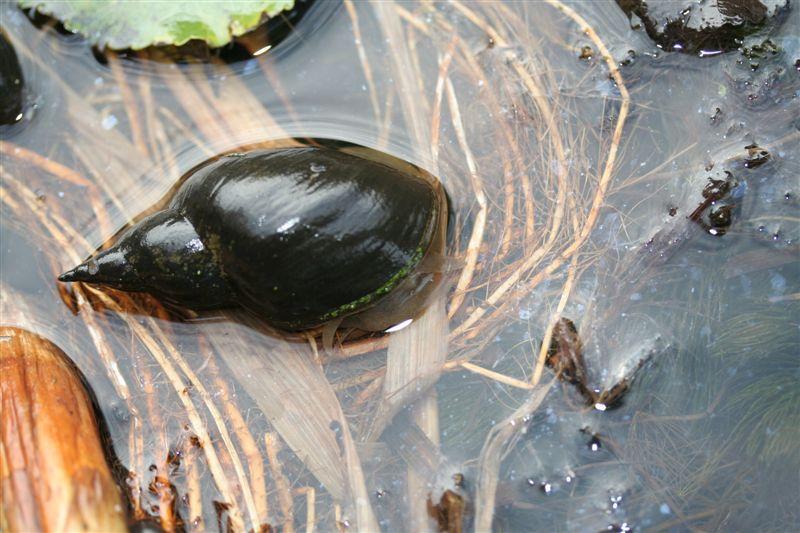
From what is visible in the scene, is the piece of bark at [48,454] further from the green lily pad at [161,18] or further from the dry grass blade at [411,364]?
the green lily pad at [161,18]

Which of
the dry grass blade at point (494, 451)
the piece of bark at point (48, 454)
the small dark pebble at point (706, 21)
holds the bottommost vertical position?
the dry grass blade at point (494, 451)

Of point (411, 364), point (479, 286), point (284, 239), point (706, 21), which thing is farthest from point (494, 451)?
point (706, 21)

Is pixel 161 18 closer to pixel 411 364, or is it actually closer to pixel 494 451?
pixel 411 364

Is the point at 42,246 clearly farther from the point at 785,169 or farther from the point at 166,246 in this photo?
the point at 785,169

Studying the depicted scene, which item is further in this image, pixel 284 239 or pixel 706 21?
pixel 706 21

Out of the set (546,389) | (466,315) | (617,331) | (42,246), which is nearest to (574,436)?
(546,389)

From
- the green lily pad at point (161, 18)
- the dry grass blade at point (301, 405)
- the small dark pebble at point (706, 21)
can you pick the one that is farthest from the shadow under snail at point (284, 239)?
the small dark pebble at point (706, 21)
